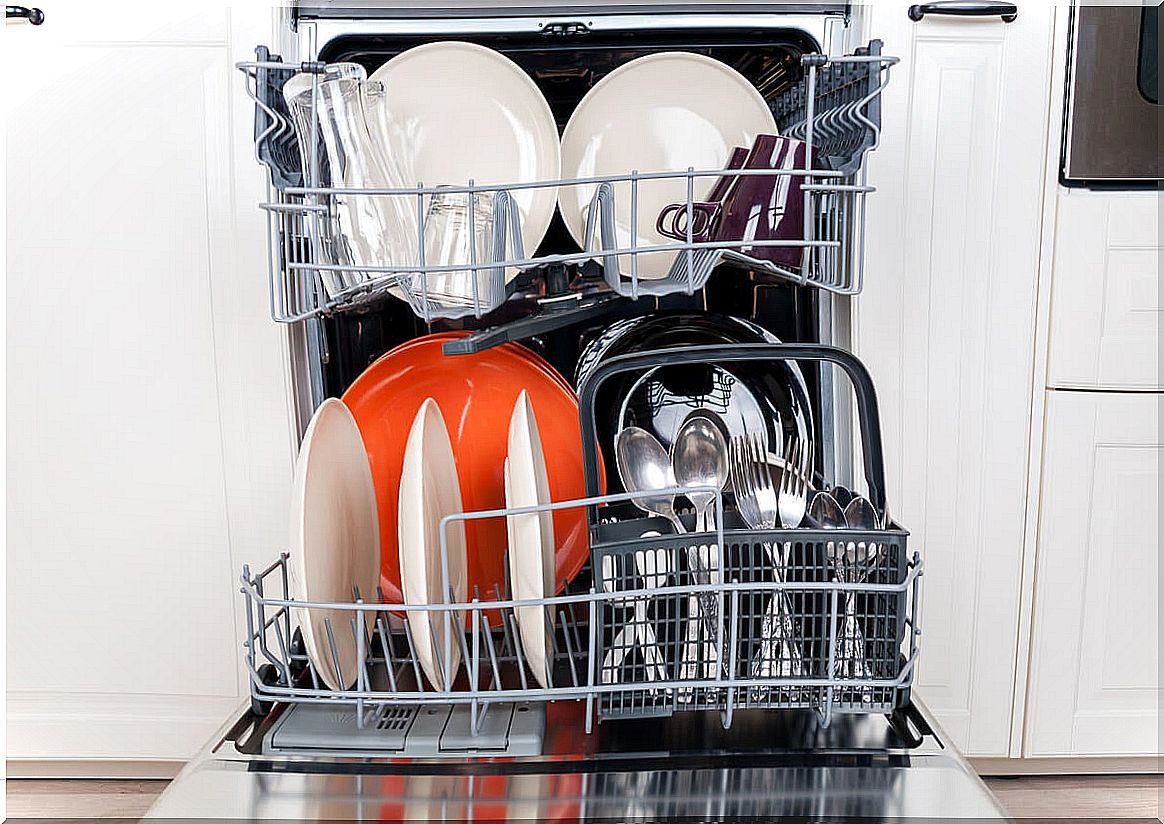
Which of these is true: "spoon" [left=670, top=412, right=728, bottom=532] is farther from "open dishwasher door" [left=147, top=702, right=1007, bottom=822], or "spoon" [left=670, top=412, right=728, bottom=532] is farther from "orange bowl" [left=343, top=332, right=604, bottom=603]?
"open dishwasher door" [left=147, top=702, right=1007, bottom=822]

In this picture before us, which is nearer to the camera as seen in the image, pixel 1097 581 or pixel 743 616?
pixel 743 616

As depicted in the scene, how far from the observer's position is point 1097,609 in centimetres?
121

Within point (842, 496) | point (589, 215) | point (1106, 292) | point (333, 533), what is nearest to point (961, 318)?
point (1106, 292)

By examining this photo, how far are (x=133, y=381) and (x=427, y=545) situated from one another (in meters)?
0.63

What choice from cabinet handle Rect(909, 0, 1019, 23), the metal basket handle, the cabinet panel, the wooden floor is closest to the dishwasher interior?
the metal basket handle

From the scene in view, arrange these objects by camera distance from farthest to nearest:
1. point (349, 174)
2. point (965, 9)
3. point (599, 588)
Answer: point (965, 9), point (349, 174), point (599, 588)

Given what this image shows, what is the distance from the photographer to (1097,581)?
121 centimetres

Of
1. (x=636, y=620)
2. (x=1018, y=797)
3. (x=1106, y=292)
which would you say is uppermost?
→ (x=1106, y=292)

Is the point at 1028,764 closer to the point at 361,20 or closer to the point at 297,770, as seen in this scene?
the point at 297,770

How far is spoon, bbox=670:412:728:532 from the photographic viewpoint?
0.89 m

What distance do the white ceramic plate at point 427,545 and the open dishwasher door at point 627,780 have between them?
8 cm

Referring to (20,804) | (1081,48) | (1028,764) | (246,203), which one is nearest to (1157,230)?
(1081,48)

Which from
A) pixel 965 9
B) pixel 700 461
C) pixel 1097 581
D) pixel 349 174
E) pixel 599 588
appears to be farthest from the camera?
pixel 1097 581

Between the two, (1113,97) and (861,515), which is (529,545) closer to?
(861,515)
